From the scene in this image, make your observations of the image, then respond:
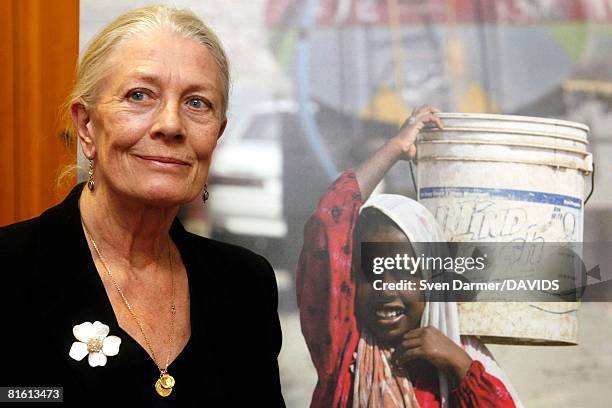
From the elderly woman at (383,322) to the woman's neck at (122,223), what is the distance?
1.45 ft

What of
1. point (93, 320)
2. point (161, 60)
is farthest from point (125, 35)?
point (93, 320)

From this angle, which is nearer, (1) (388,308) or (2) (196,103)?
(2) (196,103)

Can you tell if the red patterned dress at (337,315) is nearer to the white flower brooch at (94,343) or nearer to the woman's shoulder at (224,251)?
the woman's shoulder at (224,251)

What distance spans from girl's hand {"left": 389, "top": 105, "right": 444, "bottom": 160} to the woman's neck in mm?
605

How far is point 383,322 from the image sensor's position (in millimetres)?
1829

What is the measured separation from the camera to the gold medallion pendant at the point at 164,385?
1.40m

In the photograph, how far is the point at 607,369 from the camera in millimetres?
1846

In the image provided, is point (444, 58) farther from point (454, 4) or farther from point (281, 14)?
point (281, 14)

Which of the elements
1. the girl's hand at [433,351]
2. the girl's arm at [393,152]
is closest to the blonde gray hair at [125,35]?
the girl's arm at [393,152]

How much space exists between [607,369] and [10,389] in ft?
4.51

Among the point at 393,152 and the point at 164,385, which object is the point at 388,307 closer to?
the point at 393,152

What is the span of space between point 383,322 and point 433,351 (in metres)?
0.14

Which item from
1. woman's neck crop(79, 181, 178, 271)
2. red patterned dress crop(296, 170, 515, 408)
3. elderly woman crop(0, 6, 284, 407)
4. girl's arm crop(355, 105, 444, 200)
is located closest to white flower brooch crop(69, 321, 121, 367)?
elderly woman crop(0, 6, 284, 407)

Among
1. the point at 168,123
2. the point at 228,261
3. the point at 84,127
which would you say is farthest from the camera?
the point at 228,261
